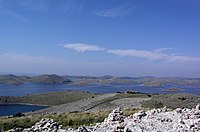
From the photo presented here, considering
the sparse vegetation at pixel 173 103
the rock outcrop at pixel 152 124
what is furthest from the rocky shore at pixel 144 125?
the sparse vegetation at pixel 173 103

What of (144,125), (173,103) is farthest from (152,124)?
(173,103)

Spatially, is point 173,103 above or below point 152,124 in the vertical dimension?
below

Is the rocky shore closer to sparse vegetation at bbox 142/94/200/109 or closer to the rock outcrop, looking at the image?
the rock outcrop

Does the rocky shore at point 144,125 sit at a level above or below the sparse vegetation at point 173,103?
above

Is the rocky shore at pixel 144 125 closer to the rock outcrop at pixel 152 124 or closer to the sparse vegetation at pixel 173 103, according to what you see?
the rock outcrop at pixel 152 124

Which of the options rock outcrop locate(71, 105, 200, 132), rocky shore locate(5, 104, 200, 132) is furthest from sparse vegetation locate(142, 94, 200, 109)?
rocky shore locate(5, 104, 200, 132)

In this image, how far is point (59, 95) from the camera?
352 ft

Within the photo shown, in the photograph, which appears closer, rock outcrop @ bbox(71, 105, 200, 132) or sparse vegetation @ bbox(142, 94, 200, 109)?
rock outcrop @ bbox(71, 105, 200, 132)

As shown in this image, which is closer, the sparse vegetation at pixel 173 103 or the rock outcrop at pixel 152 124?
the rock outcrop at pixel 152 124

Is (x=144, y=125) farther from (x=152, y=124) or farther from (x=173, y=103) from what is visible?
(x=173, y=103)

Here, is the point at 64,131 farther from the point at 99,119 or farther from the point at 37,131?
the point at 99,119

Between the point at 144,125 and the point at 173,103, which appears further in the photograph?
the point at 173,103

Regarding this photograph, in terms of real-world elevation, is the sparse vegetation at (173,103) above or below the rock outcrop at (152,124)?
below

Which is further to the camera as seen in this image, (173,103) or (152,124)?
(173,103)
